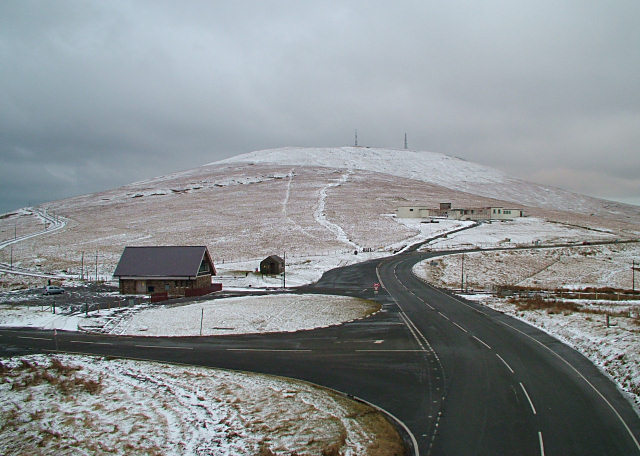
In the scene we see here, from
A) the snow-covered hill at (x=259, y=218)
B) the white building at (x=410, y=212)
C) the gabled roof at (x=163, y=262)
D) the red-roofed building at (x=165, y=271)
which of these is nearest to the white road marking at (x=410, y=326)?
the red-roofed building at (x=165, y=271)

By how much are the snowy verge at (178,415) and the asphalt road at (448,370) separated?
180cm

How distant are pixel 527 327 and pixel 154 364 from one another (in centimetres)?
2535

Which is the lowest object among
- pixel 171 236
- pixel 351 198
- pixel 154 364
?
pixel 154 364

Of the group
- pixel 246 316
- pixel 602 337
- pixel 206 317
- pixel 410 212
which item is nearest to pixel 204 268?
pixel 206 317

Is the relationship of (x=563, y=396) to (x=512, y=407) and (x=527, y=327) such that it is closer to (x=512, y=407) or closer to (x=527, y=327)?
(x=512, y=407)

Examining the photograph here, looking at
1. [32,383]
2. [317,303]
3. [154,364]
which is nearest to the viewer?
[32,383]

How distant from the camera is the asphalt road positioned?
1627cm

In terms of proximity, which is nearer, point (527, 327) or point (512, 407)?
point (512, 407)

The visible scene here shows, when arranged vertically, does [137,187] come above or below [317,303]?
above

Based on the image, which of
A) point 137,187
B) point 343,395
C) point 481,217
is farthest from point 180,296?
point 137,187

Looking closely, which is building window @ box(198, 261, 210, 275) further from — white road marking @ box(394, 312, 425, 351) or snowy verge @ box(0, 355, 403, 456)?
snowy verge @ box(0, 355, 403, 456)

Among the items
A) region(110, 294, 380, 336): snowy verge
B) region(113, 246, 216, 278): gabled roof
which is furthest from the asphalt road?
region(113, 246, 216, 278): gabled roof

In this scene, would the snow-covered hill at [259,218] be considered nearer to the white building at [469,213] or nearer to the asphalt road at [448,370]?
the white building at [469,213]

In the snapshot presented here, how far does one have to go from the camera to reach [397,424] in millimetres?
17297
